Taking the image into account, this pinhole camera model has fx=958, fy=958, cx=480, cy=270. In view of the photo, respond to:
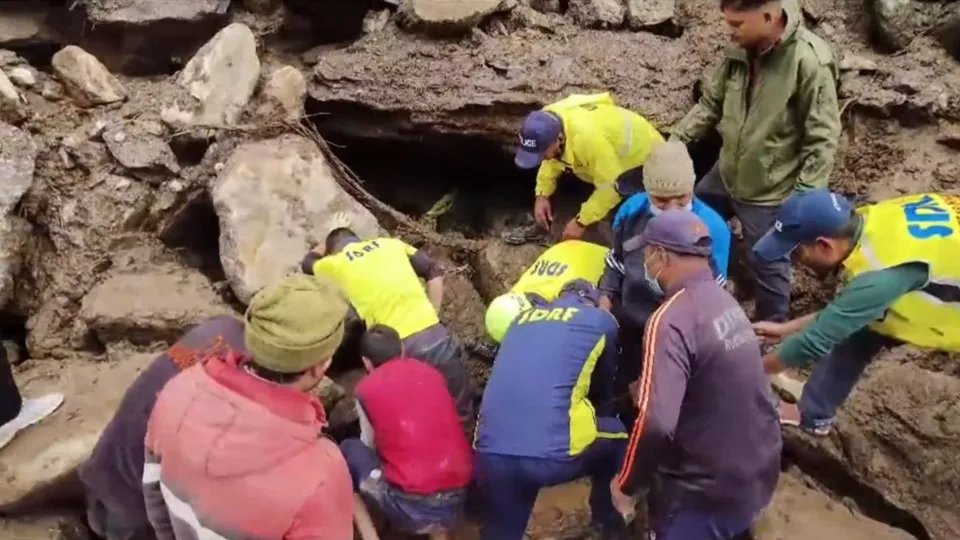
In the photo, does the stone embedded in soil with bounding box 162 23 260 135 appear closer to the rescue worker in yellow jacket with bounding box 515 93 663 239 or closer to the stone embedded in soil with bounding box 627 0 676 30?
the rescue worker in yellow jacket with bounding box 515 93 663 239

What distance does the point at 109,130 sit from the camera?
5.13 meters

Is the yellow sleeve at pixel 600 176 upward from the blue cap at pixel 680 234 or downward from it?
downward

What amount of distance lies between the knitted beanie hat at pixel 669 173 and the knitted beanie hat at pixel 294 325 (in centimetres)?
167

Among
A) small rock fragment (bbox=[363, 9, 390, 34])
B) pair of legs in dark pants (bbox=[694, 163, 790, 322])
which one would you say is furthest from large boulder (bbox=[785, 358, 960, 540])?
small rock fragment (bbox=[363, 9, 390, 34])

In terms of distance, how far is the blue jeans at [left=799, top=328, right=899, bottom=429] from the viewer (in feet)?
12.4

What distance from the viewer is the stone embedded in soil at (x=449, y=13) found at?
17.7ft

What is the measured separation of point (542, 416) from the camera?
345cm

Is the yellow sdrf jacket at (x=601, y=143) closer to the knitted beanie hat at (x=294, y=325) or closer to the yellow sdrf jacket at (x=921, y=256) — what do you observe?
the yellow sdrf jacket at (x=921, y=256)

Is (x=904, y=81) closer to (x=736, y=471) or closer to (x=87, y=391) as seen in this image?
(x=736, y=471)

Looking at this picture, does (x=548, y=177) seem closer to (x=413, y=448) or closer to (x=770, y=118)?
(x=770, y=118)

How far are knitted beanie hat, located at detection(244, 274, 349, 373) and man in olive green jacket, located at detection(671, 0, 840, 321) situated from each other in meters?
2.16

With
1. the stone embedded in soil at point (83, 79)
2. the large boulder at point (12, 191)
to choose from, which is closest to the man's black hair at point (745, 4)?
the stone embedded in soil at point (83, 79)

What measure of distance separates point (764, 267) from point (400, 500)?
74.7 inches

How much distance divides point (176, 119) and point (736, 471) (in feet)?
11.6
